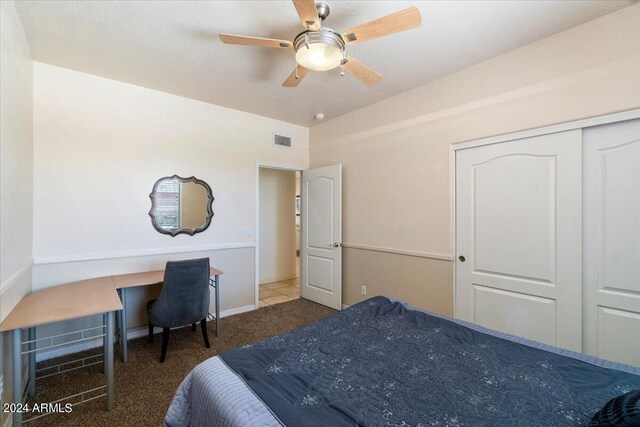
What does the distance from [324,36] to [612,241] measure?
7.98 feet

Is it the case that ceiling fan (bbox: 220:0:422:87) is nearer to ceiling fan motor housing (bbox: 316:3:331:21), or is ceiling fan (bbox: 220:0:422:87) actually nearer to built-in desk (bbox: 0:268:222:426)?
ceiling fan motor housing (bbox: 316:3:331:21)

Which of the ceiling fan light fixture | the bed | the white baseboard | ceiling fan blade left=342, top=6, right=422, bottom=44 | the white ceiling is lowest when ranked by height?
the white baseboard

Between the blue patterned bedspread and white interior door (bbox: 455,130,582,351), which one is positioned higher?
white interior door (bbox: 455,130,582,351)

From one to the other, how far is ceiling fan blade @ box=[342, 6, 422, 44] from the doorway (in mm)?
3585

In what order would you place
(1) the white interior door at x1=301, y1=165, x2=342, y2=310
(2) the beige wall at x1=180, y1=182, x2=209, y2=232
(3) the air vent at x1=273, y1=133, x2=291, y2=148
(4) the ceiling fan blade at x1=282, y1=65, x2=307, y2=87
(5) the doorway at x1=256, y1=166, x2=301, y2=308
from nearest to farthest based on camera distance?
(4) the ceiling fan blade at x1=282, y1=65, x2=307, y2=87
(2) the beige wall at x1=180, y1=182, x2=209, y2=232
(1) the white interior door at x1=301, y1=165, x2=342, y2=310
(3) the air vent at x1=273, y1=133, x2=291, y2=148
(5) the doorway at x1=256, y1=166, x2=301, y2=308

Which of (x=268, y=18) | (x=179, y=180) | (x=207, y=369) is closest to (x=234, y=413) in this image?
(x=207, y=369)

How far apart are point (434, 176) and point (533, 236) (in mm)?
1023

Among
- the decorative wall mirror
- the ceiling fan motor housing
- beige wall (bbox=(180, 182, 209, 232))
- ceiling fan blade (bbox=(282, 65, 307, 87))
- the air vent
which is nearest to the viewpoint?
the ceiling fan motor housing

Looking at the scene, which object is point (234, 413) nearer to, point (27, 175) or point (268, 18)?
point (268, 18)

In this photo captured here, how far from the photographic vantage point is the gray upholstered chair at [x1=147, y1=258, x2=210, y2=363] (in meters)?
2.51

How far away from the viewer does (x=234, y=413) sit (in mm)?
1017

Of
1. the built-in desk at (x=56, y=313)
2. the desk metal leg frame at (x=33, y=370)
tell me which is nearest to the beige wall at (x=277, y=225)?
the built-in desk at (x=56, y=313)

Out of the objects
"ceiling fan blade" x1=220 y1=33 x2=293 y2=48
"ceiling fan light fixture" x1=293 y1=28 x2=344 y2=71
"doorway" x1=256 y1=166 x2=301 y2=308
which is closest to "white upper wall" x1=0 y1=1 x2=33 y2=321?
"ceiling fan blade" x1=220 y1=33 x2=293 y2=48

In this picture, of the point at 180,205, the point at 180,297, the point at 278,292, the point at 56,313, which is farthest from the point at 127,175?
the point at 278,292
